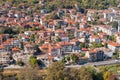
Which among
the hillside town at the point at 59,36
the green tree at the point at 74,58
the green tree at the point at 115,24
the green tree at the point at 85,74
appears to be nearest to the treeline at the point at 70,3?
the hillside town at the point at 59,36

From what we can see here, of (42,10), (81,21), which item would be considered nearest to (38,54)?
(81,21)

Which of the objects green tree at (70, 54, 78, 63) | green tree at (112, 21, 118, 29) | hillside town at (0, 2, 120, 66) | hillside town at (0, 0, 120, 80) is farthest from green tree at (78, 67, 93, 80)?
green tree at (112, 21, 118, 29)

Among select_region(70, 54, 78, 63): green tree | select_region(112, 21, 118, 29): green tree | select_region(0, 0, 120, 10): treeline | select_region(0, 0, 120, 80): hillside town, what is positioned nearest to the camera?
select_region(0, 0, 120, 80): hillside town

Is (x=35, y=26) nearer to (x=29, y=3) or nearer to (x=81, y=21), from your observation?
(x=81, y=21)

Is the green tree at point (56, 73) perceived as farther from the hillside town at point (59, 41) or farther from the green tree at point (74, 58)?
the green tree at point (74, 58)

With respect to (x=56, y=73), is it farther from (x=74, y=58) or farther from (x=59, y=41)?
(x=59, y=41)

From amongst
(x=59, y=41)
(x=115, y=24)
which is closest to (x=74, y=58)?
(x=59, y=41)

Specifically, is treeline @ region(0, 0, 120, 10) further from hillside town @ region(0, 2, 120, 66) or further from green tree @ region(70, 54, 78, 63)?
green tree @ region(70, 54, 78, 63)

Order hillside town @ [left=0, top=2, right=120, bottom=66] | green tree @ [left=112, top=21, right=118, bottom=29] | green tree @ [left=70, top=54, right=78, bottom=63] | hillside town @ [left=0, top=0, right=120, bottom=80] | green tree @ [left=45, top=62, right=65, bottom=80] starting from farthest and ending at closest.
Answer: green tree @ [left=112, top=21, right=118, bottom=29]
hillside town @ [left=0, top=2, right=120, bottom=66]
green tree @ [left=70, top=54, right=78, bottom=63]
hillside town @ [left=0, top=0, right=120, bottom=80]
green tree @ [left=45, top=62, right=65, bottom=80]
